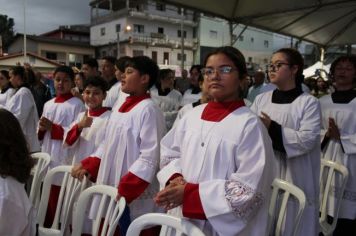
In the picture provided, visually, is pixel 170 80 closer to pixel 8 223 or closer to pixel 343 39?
pixel 8 223

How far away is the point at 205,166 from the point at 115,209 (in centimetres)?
75

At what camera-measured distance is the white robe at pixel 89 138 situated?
363cm

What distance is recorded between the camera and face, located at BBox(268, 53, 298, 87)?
3064 millimetres

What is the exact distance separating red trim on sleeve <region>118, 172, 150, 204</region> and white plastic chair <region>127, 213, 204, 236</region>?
2.00 ft

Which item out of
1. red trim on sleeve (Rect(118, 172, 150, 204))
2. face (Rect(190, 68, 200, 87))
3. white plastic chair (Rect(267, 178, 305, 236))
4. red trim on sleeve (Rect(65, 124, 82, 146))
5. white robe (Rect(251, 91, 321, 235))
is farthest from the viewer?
face (Rect(190, 68, 200, 87))

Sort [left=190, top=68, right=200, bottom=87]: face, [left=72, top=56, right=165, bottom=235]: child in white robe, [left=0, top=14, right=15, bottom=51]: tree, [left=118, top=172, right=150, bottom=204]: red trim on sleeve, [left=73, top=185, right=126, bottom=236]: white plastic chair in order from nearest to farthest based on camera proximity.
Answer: [left=73, top=185, right=126, bottom=236]: white plastic chair < [left=118, top=172, right=150, bottom=204]: red trim on sleeve < [left=72, top=56, right=165, bottom=235]: child in white robe < [left=190, top=68, right=200, bottom=87]: face < [left=0, top=14, right=15, bottom=51]: tree

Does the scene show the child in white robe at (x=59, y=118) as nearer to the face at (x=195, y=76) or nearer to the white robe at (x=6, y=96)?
the white robe at (x=6, y=96)

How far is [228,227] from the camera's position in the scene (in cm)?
185

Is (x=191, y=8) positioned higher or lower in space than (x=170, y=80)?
higher

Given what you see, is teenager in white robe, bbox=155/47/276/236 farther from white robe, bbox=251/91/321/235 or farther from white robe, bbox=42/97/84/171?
white robe, bbox=42/97/84/171

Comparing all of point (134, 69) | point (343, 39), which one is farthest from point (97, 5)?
point (134, 69)

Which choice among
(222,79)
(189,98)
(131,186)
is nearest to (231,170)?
(222,79)

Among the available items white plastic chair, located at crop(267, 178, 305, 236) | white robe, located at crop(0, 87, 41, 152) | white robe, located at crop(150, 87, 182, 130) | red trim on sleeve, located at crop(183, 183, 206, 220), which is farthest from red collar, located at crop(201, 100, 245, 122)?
white robe, located at crop(150, 87, 182, 130)

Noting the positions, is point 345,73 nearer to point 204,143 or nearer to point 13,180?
point 204,143
